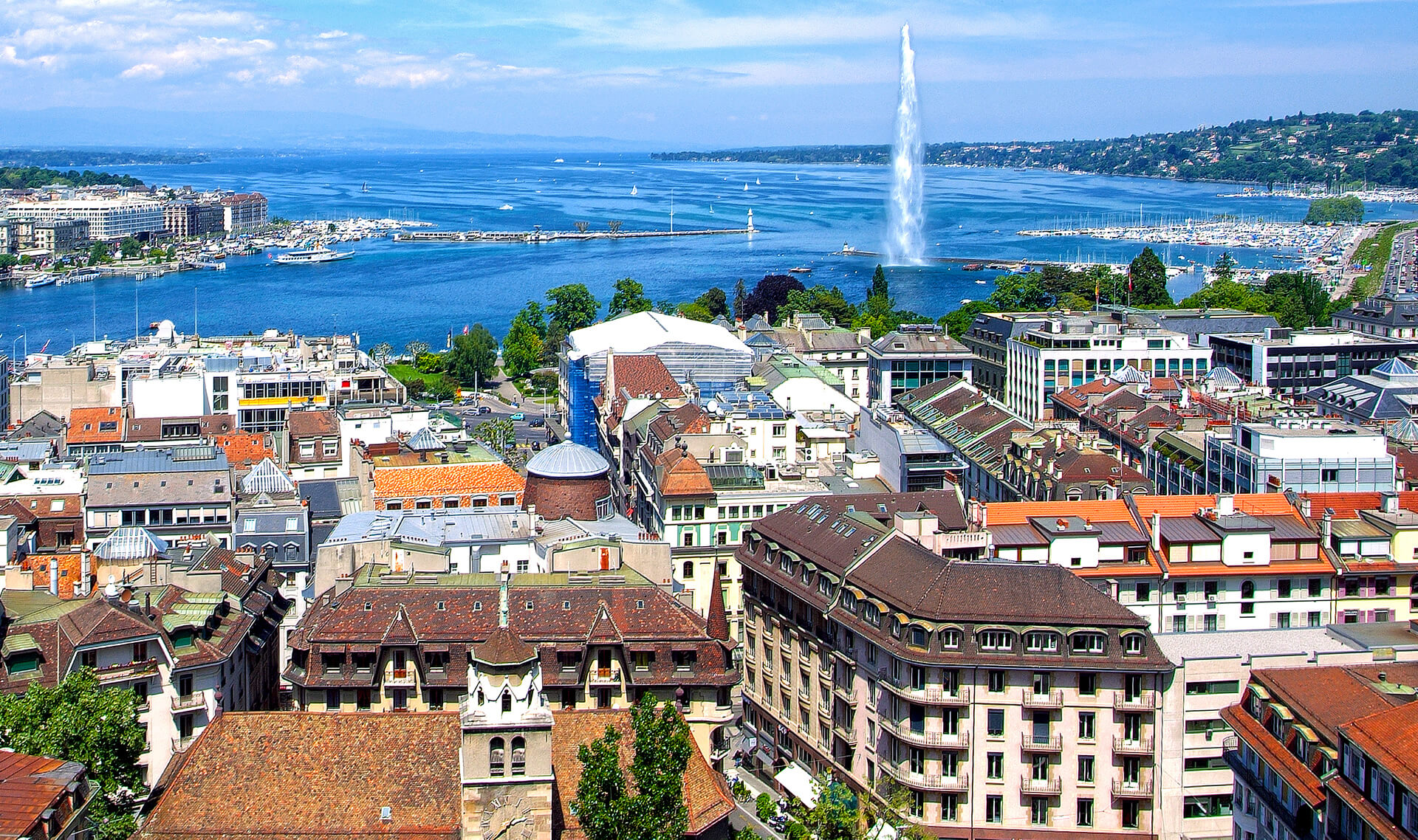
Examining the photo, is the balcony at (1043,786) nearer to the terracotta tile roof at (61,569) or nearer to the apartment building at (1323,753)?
the apartment building at (1323,753)

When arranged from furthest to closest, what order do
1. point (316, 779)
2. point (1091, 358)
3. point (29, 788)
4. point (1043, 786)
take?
A: 1. point (1091, 358)
2. point (1043, 786)
3. point (316, 779)
4. point (29, 788)

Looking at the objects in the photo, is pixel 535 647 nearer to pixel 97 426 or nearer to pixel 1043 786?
pixel 1043 786

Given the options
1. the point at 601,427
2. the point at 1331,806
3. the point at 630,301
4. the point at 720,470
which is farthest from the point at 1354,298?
the point at 1331,806

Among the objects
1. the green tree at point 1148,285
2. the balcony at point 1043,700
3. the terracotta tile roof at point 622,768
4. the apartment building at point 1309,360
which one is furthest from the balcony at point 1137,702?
the green tree at point 1148,285

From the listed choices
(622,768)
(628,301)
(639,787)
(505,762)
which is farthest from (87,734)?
(628,301)

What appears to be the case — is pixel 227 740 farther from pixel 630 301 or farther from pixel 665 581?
pixel 630 301

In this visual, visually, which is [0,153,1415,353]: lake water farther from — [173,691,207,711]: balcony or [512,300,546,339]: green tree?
[173,691,207,711]: balcony
